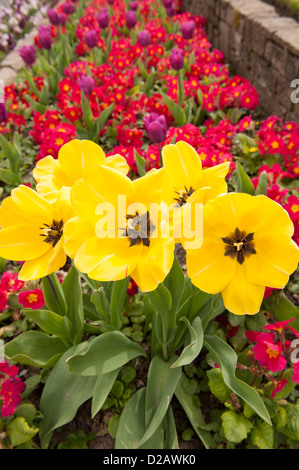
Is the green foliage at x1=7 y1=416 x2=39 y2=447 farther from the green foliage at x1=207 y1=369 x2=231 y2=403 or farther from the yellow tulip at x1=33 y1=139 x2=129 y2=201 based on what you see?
the yellow tulip at x1=33 y1=139 x2=129 y2=201

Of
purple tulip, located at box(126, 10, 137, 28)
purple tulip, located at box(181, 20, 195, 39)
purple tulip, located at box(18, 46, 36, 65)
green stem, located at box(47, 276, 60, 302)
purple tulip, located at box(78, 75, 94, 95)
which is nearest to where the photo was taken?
green stem, located at box(47, 276, 60, 302)

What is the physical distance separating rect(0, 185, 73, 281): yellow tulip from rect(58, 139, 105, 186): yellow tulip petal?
105mm

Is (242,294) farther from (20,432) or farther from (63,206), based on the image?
(20,432)

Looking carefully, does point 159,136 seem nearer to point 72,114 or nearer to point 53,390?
point 53,390

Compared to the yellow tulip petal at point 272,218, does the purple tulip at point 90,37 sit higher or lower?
lower

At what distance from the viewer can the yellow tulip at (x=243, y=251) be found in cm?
72

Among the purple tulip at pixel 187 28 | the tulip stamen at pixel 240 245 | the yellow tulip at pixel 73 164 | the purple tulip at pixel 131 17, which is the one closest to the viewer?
the tulip stamen at pixel 240 245

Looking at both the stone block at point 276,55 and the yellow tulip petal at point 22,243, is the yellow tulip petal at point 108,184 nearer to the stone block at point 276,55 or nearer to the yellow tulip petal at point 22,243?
the yellow tulip petal at point 22,243

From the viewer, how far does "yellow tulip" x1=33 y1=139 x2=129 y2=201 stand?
905mm

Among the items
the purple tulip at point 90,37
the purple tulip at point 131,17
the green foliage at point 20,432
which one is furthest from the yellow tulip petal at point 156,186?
the purple tulip at point 131,17

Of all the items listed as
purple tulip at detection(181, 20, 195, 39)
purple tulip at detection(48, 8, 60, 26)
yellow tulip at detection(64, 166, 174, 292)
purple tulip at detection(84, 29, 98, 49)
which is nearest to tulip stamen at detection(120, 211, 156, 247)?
yellow tulip at detection(64, 166, 174, 292)

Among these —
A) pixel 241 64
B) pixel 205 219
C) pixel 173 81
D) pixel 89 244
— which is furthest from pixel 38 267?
pixel 241 64

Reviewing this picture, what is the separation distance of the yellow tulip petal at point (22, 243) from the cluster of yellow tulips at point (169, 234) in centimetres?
5

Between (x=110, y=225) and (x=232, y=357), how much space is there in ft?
2.07
